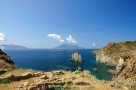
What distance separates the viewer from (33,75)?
101 feet


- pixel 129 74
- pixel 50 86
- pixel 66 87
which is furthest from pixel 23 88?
pixel 129 74

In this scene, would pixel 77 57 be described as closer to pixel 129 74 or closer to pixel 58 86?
pixel 129 74

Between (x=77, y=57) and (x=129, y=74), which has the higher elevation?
(x=77, y=57)

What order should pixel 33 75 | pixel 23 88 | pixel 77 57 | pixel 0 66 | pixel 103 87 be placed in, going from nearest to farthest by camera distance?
pixel 23 88, pixel 103 87, pixel 33 75, pixel 0 66, pixel 77 57

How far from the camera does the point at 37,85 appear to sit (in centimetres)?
2669

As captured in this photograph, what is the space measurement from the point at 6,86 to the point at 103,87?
11.4 m

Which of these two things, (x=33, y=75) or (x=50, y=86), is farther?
(x=33, y=75)

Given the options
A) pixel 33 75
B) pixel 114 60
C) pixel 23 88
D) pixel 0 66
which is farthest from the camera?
pixel 114 60

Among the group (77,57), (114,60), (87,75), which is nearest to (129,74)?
(77,57)

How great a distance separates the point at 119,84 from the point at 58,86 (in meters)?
7.54

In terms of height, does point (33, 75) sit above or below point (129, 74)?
above

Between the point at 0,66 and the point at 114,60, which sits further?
the point at 114,60

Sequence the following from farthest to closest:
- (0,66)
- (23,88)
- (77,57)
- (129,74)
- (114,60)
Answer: (114,60) → (77,57) → (129,74) → (0,66) → (23,88)

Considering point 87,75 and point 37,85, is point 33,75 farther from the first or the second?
point 87,75
